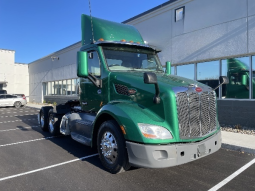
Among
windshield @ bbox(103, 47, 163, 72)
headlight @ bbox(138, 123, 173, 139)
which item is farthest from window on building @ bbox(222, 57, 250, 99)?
headlight @ bbox(138, 123, 173, 139)

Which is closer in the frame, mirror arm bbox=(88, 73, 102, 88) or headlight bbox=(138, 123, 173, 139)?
headlight bbox=(138, 123, 173, 139)

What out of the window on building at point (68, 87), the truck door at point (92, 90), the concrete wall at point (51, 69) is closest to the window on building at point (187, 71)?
the truck door at point (92, 90)

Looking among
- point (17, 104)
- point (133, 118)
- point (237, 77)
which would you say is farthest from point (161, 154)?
point (17, 104)

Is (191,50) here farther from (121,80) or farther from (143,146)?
(143,146)

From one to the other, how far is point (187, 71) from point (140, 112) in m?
7.22

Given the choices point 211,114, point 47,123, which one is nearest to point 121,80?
point 211,114

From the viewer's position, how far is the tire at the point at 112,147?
3879 mm

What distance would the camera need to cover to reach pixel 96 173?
416 centimetres

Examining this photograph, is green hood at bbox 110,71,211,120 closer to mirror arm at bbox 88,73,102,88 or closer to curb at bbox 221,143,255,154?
mirror arm at bbox 88,73,102,88

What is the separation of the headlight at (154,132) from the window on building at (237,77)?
613 cm

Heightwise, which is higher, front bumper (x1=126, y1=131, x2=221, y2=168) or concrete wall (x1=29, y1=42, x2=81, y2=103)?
concrete wall (x1=29, y1=42, x2=81, y2=103)

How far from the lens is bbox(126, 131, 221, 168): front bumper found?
344 cm

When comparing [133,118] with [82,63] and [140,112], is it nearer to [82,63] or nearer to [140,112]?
[140,112]

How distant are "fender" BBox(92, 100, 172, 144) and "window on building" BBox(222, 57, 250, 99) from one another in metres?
6.06
